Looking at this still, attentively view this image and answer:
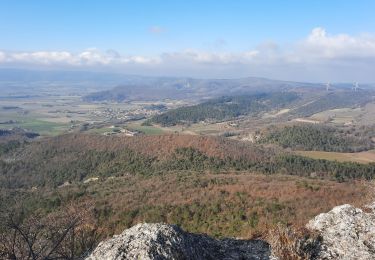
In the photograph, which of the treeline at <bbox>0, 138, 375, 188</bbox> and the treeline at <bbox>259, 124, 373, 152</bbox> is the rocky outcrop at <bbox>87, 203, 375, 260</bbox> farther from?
the treeline at <bbox>259, 124, 373, 152</bbox>

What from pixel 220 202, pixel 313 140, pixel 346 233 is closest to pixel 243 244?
pixel 346 233

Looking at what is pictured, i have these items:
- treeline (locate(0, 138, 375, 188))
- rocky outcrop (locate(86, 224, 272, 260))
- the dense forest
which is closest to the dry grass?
rocky outcrop (locate(86, 224, 272, 260))

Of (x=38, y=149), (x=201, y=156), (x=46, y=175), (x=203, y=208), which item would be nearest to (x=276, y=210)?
(x=203, y=208)

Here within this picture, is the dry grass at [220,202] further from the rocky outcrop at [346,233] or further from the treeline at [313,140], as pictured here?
the treeline at [313,140]

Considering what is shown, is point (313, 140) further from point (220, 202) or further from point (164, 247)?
point (164, 247)

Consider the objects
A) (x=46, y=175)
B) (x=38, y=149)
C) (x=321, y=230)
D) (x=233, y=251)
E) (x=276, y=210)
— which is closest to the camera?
(x=233, y=251)

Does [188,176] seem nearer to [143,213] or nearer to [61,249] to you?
[143,213]
